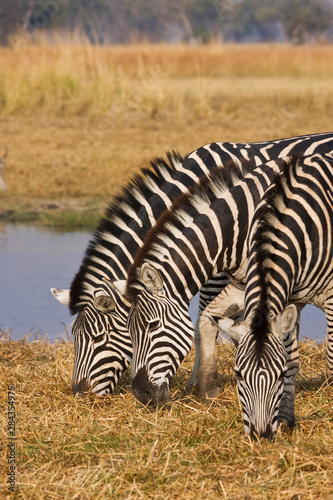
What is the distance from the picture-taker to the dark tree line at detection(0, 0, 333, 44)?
57.5 metres

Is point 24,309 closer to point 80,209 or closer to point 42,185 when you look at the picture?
point 80,209

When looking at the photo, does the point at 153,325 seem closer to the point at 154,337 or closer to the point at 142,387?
the point at 154,337

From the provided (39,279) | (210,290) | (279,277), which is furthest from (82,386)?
(39,279)

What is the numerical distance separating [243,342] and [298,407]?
1.22m

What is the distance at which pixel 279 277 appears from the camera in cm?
456

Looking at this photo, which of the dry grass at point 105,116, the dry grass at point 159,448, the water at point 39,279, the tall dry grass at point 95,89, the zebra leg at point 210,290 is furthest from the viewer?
the tall dry grass at point 95,89

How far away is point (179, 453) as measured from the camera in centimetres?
459

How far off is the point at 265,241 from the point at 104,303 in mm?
1279

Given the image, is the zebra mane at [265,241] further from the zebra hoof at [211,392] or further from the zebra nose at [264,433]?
the zebra hoof at [211,392]

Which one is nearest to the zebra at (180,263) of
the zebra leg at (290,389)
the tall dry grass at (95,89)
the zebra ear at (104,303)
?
the zebra ear at (104,303)

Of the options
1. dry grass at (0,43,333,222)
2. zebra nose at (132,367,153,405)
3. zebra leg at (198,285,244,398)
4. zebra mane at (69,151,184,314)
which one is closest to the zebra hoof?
zebra leg at (198,285,244,398)

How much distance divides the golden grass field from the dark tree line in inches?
986

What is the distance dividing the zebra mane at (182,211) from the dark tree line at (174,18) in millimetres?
39080

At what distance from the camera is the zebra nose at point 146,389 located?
503 cm
